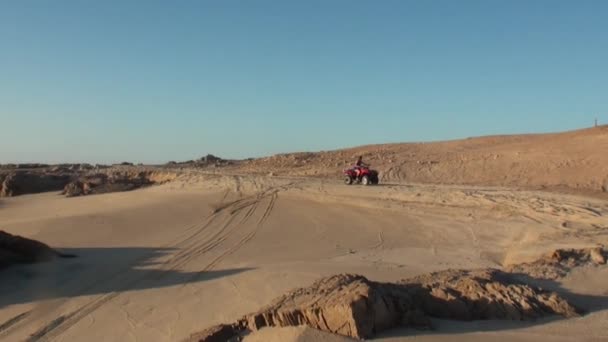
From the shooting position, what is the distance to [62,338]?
22.2 feet

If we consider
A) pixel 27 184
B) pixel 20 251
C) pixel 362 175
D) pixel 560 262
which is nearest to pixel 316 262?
pixel 560 262

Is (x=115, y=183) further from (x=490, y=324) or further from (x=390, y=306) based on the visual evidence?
(x=490, y=324)

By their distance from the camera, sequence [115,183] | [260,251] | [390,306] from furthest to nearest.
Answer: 1. [115,183]
2. [260,251]
3. [390,306]

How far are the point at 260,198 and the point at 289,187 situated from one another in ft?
7.18

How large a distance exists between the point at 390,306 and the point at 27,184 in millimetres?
27963

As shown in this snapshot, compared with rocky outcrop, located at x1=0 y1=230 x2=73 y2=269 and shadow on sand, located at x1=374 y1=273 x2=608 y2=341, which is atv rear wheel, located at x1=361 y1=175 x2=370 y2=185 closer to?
rocky outcrop, located at x1=0 y1=230 x2=73 y2=269

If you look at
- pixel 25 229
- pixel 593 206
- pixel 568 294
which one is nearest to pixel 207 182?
pixel 25 229

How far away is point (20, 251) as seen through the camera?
984 cm

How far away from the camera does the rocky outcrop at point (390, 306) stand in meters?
4.51

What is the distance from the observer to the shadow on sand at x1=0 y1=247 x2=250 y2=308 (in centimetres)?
852

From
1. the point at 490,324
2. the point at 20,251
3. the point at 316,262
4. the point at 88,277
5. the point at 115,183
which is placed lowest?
the point at 88,277

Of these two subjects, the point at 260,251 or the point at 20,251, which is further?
the point at 260,251

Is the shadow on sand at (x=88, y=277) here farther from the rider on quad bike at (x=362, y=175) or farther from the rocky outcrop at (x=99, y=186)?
the rocky outcrop at (x=99, y=186)

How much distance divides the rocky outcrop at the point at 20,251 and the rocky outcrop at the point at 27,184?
19.7m
